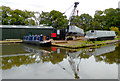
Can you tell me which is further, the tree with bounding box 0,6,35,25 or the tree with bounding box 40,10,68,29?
the tree with bounding box 40,10,68,29

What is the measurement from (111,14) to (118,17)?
14.0 ft

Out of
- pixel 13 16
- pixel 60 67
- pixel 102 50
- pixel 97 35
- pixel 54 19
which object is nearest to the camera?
pixel 60 67

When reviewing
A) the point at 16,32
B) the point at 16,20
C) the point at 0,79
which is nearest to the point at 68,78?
the point at 0,79

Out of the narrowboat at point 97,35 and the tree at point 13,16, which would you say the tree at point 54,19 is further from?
the narrowboat at point 97,35

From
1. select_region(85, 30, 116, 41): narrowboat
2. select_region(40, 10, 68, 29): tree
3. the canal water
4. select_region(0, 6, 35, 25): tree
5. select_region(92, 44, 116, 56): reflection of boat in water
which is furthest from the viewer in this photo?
select_region(40, 10, 68, 29): tree

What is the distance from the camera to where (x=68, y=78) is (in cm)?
483

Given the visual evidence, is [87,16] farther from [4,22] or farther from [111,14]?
[4,22]

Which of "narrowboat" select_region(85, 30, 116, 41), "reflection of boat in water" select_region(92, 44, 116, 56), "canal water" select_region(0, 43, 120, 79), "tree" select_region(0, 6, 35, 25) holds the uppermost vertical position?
"tree" select_region(0, 6, 35, 25)

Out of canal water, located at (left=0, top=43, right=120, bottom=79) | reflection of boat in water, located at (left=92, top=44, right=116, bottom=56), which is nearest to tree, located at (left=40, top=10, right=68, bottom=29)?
reflection of boat in water, located at (left=92, top=44, right=116, bottom=56)

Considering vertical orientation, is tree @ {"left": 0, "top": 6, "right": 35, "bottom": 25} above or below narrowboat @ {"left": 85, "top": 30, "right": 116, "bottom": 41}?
above

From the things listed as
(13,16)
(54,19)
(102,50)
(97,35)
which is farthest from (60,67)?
(54,19)

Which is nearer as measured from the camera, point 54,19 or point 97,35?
point 97,35

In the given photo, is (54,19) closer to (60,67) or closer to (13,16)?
(13,16)

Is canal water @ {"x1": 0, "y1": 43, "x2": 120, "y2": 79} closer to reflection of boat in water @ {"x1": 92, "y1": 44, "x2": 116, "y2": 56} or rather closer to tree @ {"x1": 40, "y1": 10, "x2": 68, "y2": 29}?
reflection of boat in water @ {"x1": 92, "y1": 44, "x2": 116, "y2": 56}
